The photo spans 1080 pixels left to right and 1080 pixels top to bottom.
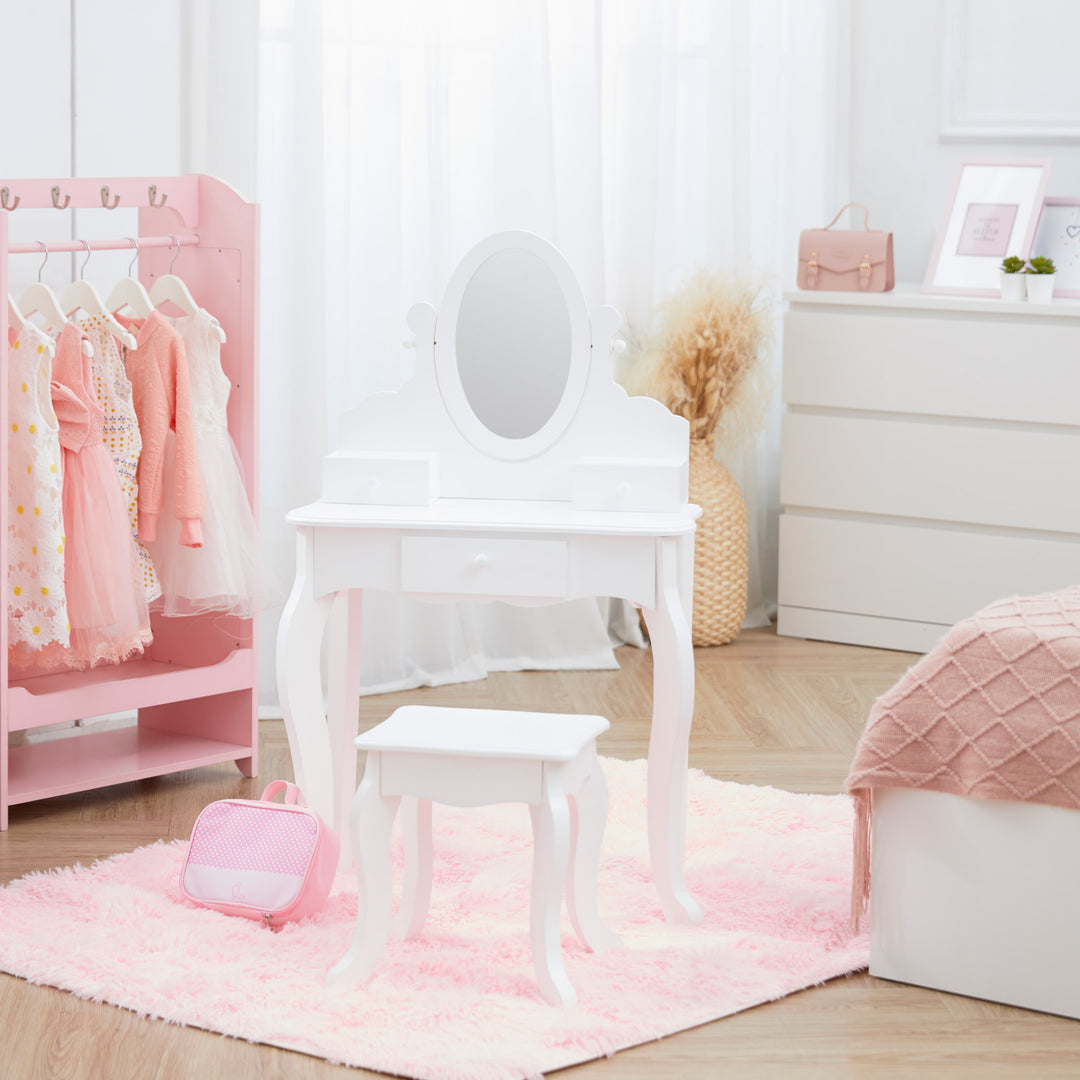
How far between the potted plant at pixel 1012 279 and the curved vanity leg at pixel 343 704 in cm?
228

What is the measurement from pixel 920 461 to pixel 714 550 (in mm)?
639

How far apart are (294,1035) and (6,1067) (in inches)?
15.2

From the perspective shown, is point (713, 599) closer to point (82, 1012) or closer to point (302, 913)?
point (302, 913)

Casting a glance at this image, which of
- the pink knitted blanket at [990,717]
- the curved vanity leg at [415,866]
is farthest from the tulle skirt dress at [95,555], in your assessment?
the pink knitted blanket at [990,717]

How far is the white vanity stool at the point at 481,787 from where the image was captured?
7.52ft

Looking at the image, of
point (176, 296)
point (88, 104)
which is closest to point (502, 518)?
point (176, 296)

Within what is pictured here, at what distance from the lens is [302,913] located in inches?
104

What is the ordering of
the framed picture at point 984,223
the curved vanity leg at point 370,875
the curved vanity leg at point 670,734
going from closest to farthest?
the curved vanity leg at point 370,875, the curved vanity leg at point 670,734, the framed picture at point 984,223

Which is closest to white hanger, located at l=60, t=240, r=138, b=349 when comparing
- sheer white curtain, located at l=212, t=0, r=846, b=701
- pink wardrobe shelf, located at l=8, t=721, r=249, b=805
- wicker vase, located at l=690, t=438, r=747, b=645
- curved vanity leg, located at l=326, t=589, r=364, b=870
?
sheer white curtain, located at l=212, t=0, r=846, b=701

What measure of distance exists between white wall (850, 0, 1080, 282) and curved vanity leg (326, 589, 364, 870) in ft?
9.06

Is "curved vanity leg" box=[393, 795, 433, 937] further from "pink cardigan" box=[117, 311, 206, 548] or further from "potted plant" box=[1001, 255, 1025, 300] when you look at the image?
"potted plant" box=[1001, 255, 1025, 300]

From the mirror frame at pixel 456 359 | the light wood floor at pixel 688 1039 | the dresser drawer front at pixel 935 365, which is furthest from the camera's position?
the dresser drawer front at pixel 935 365

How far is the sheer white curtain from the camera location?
403 cm

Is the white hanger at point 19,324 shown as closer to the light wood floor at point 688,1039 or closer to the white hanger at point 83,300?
the white hanger at point 83,300
